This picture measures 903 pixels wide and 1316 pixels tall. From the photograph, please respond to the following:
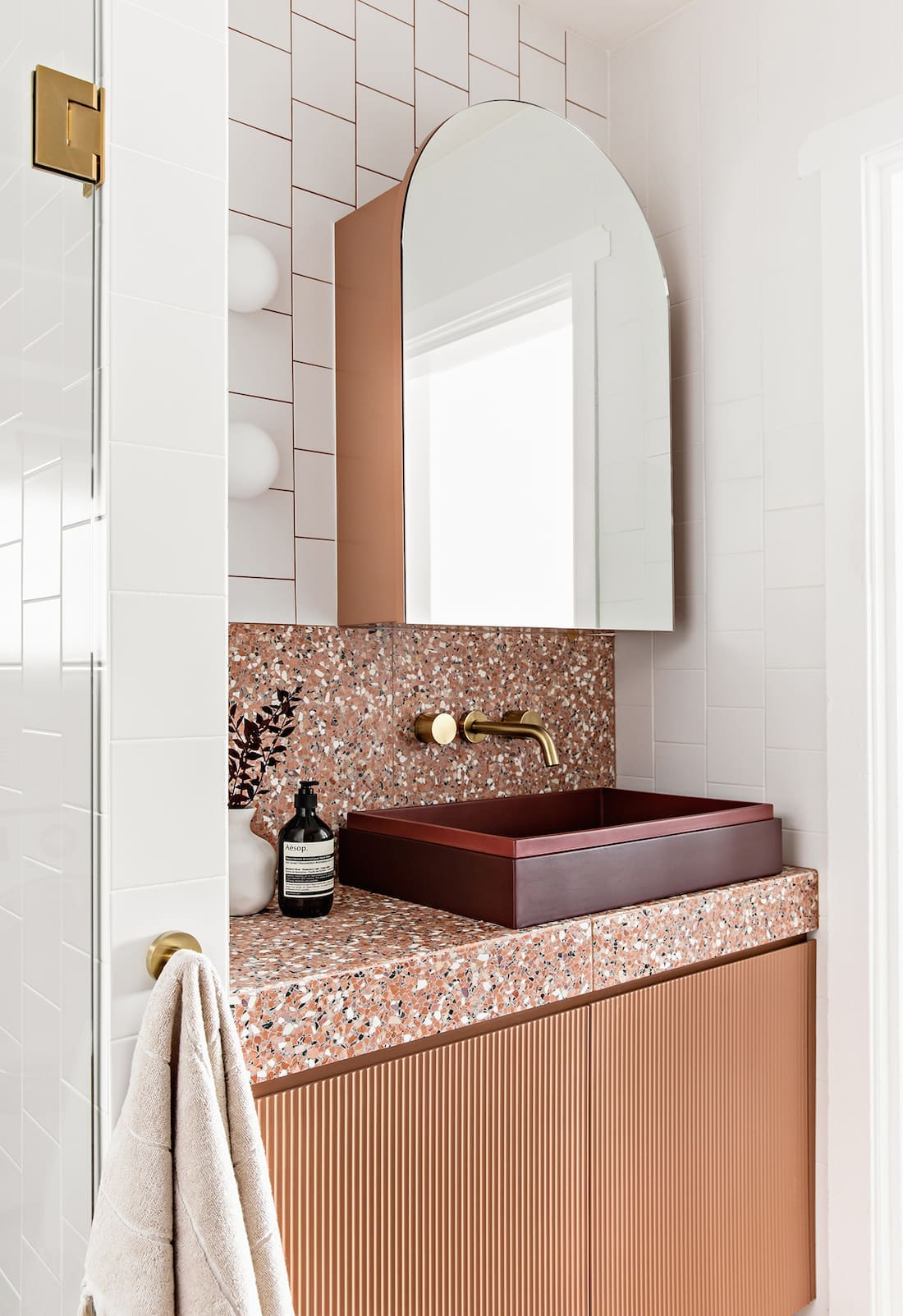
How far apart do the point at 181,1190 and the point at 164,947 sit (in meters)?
0.19

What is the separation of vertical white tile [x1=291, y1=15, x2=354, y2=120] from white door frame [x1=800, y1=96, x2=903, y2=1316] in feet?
2.70

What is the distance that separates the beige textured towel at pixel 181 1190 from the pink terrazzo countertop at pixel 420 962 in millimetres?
221

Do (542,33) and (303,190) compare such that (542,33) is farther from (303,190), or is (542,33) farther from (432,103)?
(303,190)

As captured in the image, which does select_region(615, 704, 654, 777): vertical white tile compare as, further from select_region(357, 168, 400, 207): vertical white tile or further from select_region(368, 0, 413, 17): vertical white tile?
select_region(368, 0, 413, 17): vertical white tile

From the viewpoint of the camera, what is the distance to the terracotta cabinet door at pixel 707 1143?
1436 mm

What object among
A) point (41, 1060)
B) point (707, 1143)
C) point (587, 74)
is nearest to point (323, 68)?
point (587, 74)

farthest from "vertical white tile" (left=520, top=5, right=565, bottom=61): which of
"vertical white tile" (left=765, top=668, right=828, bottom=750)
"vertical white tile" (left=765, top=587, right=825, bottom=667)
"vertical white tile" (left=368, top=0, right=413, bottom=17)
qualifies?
"vertical white tile" (left=765, top=668, right=828, bottom=750)

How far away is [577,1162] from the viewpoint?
138cm

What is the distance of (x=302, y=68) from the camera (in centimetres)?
171

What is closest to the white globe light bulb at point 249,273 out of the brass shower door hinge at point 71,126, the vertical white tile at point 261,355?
the vertical white tile at point 261,355

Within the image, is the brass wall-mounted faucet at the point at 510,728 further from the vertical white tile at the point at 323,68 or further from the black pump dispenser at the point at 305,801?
the vertical white tile at the point at 323,68

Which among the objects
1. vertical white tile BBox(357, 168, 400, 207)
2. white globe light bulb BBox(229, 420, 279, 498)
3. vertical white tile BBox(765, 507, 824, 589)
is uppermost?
vertical white tile BBox(357, 168, 400, 207)

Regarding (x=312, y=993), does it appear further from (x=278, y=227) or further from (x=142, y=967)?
(x=278, y=227)

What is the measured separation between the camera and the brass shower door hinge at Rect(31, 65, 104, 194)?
87 cm
